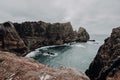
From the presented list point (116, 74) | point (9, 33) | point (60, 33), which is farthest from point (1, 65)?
point (60, 33)

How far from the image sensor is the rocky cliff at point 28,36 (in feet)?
396

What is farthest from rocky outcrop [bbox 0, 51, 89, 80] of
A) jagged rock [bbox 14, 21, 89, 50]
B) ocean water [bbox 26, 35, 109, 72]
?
jagged rock [bbox 14, 21, 89, 50]

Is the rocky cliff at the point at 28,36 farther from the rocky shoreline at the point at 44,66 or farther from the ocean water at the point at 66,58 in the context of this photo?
the ocean water at the point at 66,58

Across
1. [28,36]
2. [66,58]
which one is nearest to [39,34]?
[28,36]

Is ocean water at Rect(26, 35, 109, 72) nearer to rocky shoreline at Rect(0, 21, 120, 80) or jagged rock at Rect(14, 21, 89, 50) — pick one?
rocky shoreline at Rect(0, 21, 120, 80)

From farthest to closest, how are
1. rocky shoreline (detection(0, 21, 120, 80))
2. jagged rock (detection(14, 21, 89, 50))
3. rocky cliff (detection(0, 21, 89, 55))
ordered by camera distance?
jagged rock (detection(14, 21, 89, 50)) < rocky cliff (detection(0, 21, 89, 55)) < rocky shoreline (detection(0, 21, 120, 80))

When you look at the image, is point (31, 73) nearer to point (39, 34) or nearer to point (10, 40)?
point (10, 40)

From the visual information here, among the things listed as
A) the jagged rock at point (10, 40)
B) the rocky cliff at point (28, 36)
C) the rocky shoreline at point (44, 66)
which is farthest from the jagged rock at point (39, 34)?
the jagged rock at point (10, 40)

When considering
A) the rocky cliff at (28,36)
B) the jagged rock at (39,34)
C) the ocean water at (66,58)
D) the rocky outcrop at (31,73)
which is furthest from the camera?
the jagged rock at (39,34)

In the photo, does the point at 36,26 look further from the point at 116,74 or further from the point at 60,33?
the point at 116,74

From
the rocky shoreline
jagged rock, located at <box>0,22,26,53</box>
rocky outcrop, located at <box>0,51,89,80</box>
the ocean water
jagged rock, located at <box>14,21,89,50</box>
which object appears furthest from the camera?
jagged rock, located at <box>14,21,89,50</box>

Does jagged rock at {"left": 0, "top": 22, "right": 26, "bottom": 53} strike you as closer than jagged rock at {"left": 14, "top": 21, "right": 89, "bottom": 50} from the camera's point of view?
Yes

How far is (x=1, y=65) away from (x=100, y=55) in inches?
1451

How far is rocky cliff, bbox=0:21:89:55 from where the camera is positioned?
121 metres
